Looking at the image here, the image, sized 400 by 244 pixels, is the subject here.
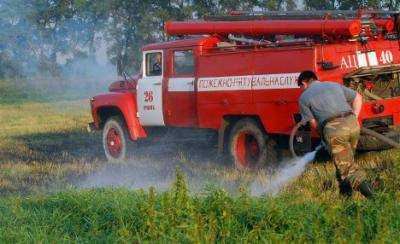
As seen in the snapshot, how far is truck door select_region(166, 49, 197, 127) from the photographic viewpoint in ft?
40.3

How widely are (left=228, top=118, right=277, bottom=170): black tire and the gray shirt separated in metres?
2.81

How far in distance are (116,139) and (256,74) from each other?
403 centimetres

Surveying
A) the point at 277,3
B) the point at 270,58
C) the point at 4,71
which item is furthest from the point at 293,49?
the point at 4,71

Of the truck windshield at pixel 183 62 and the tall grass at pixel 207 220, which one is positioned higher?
the truck windshield at pixel 183 62

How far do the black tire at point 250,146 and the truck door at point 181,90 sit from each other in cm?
90

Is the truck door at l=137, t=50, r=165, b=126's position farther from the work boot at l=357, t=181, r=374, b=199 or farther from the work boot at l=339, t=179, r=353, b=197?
the work boot at l=357, t=181, r=374, b=199

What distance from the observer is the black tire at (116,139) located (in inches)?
549

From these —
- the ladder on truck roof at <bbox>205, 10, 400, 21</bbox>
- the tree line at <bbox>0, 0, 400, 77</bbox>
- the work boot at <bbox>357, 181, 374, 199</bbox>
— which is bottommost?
the work boot at <bbox>357, 181, 374, 199</bbox>

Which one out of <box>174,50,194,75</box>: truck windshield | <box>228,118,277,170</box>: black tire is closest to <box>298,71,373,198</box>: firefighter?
<box>228,118,277,170</box>: black tire

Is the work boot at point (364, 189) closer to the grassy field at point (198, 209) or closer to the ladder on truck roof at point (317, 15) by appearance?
the grassy field at point (198, 209)

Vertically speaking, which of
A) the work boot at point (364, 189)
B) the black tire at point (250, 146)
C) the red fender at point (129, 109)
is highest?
the red fender at point (129, 109)

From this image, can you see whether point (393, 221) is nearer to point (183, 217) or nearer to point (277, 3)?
point (183, 217)

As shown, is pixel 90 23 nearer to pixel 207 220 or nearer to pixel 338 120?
pixel 338 120

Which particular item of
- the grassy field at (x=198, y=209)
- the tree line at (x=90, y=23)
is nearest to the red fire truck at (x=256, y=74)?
the grassy field at (x=198, y=209)
